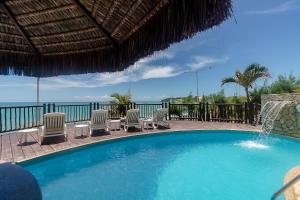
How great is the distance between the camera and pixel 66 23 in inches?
121

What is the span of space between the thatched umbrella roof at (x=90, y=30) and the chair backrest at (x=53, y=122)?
287 centimetres

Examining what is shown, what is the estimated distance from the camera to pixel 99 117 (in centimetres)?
821

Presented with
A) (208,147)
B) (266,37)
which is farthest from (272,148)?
(266,37)

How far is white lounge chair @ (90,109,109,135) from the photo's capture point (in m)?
8.08

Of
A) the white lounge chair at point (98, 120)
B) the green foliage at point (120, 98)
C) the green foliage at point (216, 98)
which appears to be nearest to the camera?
the white lounge chair at point (98, 120)

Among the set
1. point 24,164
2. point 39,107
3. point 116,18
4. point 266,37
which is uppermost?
point 266,37

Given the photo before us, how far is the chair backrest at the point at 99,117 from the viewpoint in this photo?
8084 millimetres

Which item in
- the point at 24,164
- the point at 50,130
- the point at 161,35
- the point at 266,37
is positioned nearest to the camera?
the point at 161,35

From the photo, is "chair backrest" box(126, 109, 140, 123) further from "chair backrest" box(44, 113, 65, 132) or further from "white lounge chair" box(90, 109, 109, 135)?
"chair backrest" box(44, 113, 65, 132)

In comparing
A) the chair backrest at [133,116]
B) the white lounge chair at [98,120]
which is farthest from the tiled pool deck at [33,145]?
the chair backrest at [133,116]

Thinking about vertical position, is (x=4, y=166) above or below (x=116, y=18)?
below

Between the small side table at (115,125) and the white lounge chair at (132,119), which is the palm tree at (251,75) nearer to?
the white lounge chair at (132,119)

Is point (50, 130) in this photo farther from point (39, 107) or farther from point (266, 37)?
point (266, 37)

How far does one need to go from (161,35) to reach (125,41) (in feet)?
3.20
